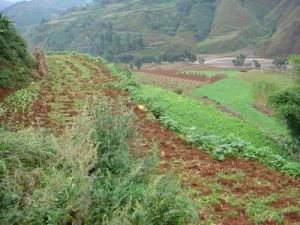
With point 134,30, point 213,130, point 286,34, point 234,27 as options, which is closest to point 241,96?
point 213,130

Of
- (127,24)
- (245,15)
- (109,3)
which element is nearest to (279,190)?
(127,24)

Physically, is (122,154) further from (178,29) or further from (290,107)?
(178,29)

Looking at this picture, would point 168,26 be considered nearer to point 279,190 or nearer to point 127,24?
point 127,24

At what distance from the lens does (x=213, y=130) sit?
2044 cm

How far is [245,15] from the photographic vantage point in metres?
153

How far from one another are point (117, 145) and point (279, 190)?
11.1 feet

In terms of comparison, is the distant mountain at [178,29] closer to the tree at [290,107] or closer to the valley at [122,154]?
the valley at [122,154]

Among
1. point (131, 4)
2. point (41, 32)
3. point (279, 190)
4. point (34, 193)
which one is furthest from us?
point (131, 4)

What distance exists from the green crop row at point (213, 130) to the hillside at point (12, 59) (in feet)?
13.8

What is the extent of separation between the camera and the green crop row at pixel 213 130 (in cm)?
1027

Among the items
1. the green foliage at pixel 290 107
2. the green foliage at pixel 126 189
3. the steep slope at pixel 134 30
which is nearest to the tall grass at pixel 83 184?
the green foliage at pixel 126 189

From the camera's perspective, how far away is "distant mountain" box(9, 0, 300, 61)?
12425cm

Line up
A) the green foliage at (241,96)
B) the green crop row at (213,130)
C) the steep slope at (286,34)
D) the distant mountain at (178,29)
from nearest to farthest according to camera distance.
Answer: the green crop row at (213,130) < the green foliage at (241,96) < the steep slope at (286,34) < the distant mountain at (178,29)

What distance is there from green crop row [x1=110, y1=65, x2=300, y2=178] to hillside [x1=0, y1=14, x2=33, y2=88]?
420 cm
